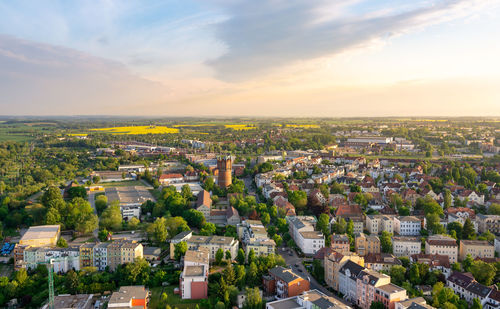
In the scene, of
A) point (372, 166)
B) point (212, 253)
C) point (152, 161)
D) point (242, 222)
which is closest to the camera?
point (212, 253)

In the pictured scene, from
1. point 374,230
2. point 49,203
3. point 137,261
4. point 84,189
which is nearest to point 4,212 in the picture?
point 49,203

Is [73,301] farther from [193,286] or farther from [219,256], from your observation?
[219,256]

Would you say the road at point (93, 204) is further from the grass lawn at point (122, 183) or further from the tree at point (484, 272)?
the tree at point (484, 272)

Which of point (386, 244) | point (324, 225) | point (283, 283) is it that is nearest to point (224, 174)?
point (324, 225)

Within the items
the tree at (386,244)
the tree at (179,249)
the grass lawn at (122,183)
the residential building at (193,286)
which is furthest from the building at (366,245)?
the grass lawn at (122,183)

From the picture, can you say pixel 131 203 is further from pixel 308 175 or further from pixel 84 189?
pixel 308 175

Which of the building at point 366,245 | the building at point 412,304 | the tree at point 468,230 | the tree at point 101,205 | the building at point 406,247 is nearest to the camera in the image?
the building at point 412,304
